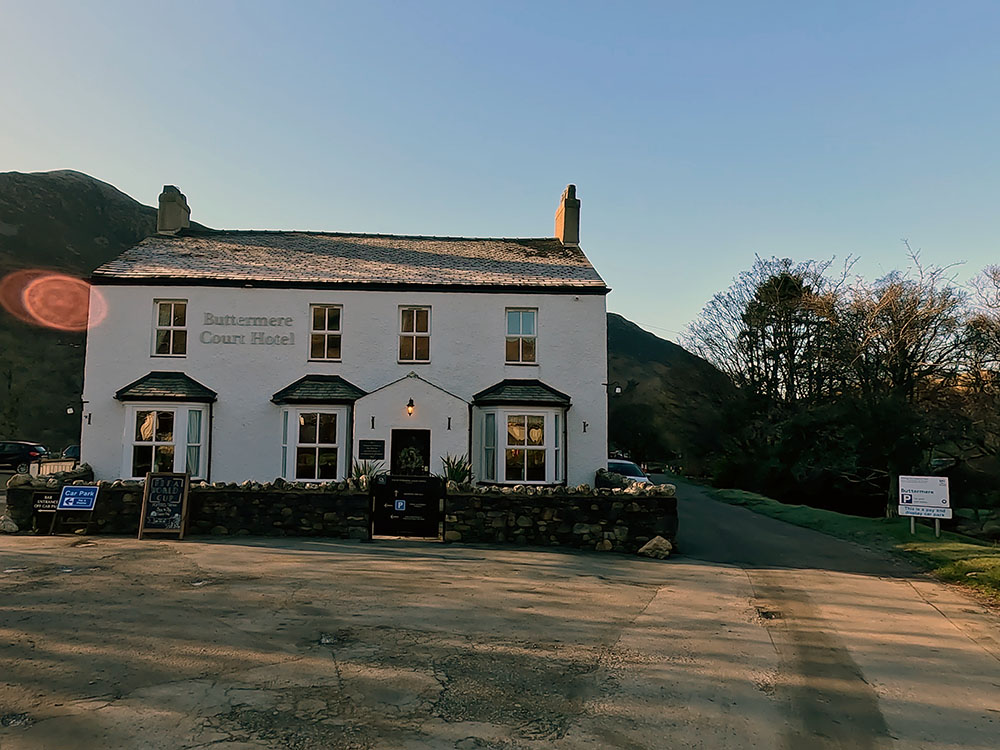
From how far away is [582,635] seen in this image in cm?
858

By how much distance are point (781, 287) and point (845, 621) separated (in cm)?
3794

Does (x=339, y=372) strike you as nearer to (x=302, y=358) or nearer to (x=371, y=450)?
(x=302, y=358)

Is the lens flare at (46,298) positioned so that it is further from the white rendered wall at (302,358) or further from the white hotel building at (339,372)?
the white hotel building at (339,372)

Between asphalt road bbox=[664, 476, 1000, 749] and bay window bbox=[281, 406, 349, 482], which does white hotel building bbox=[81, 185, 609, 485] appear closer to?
bay window bbox=[281, 406, 349, 482]

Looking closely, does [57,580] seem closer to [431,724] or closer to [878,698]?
[431,724]

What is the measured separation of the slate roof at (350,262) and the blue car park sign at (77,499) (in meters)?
7.77

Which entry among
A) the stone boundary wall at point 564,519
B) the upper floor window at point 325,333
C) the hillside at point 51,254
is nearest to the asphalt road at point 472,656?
the stone boundary wall at point 564,519

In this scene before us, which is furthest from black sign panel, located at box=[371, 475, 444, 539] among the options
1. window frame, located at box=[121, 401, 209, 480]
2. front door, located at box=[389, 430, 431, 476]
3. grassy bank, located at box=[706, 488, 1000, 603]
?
grassy bank, located at box=[706, 488, 1000, 603]

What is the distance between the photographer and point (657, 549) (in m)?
15.0

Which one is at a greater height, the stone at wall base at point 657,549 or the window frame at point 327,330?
the window frame at point 327,330

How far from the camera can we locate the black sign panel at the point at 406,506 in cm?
1582

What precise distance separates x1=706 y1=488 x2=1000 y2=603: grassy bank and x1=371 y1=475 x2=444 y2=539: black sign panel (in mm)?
→ 9969

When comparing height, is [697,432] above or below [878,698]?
above

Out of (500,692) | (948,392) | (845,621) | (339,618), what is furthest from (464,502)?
(948,392)
